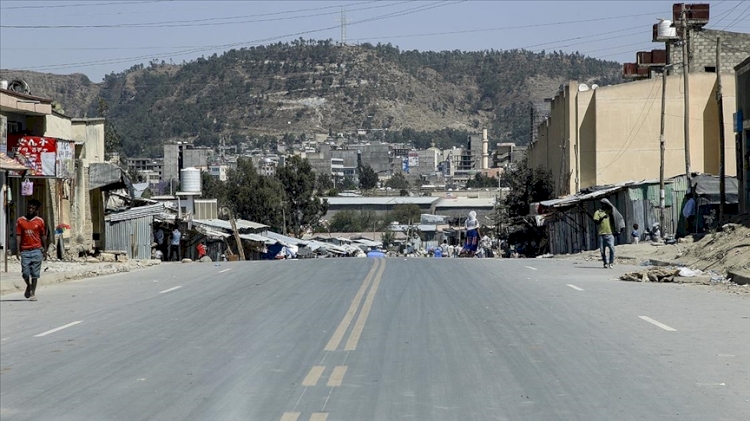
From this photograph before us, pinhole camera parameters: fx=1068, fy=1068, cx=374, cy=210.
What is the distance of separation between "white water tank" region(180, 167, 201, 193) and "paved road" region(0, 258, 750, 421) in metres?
50.1

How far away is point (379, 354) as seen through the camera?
13195 mm

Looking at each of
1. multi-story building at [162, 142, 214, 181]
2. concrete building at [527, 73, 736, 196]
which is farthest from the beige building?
multi-story building at [162, 142, 214, 181]

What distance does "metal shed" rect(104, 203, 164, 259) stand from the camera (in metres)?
50.6

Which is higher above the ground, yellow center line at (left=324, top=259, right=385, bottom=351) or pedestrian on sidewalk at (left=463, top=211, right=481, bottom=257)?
yellow center line at (left=324, top=259, right=385, bottom=351)

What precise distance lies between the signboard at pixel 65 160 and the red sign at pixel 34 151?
1.93ft

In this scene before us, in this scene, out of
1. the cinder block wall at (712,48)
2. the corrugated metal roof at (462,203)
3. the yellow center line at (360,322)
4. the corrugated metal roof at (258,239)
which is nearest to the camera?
the yellow center line at (360,322)

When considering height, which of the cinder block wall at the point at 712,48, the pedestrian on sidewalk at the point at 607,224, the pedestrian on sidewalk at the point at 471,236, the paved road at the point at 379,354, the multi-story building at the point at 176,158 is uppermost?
the cinder block wall at the point at 712,48

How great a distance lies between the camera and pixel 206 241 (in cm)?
6347

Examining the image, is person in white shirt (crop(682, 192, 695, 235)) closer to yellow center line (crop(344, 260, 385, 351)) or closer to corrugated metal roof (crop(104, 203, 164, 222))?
yellow center line (crop(344, 260, 385, 351))

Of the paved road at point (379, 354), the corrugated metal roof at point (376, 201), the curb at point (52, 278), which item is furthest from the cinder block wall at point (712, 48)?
the corrugated metal roof at point (376, 201)

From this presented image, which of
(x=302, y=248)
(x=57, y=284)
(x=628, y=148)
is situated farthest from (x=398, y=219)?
(x=57, y=284)

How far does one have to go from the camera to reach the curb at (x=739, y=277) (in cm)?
2511

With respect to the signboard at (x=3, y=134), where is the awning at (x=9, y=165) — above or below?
below

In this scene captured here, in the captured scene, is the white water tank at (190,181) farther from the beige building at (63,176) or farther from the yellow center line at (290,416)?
the yellow center line at (290,416)
